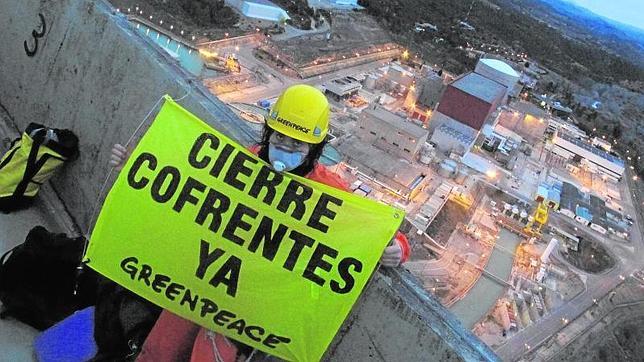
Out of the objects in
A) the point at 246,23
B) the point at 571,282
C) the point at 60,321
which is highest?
the point at 60,321

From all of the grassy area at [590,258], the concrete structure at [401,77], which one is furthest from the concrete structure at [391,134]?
the concrete structure at [401,77]

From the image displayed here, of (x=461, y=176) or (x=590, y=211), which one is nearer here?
(x=461, y=176)

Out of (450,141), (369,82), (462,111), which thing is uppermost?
(462,111)

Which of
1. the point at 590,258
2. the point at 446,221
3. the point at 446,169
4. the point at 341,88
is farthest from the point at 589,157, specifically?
the point at 341,88

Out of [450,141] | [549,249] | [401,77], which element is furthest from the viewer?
[401,77]

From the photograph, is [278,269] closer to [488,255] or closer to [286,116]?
[286,116]

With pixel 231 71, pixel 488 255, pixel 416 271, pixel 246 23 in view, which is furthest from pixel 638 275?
pixel 246 23

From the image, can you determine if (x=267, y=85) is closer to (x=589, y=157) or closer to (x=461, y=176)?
(x=461, y=176)
